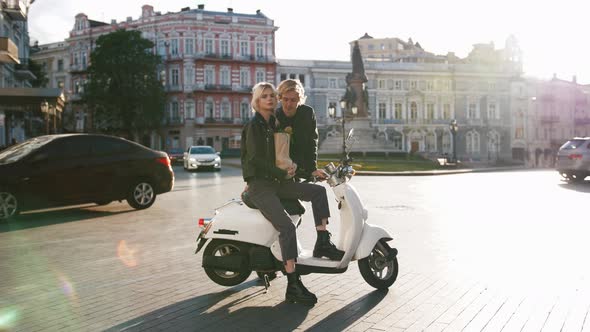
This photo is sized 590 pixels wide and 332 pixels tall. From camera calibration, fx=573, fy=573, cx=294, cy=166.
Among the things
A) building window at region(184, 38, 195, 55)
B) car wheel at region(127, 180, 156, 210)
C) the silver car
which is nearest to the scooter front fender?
car wheel at region(127, 180, 156, 210)

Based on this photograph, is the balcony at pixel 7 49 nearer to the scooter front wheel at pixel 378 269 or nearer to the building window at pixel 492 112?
the scooter front wheel at pixel 378 269

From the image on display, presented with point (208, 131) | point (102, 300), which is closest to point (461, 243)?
point (102, 300)

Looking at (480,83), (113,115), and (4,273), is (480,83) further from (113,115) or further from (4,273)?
(4,273)

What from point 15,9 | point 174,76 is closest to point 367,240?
point 15,9

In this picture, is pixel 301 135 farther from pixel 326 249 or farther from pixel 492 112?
pixel 492 112

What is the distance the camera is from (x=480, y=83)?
3088 inches

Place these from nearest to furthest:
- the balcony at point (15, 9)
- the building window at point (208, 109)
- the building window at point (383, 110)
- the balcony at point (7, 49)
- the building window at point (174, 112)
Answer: the balcony at point (7, 49) → the balcony at point (15, 9) → the building window at point (174, 112) → the building window at point (208, 109) → the building window at point (383, 110)

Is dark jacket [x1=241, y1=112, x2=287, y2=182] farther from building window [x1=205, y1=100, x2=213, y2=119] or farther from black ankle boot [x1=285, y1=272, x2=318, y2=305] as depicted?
building window [x1=205, y1=100, x2=213, y2=119]

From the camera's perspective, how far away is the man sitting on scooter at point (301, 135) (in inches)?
215

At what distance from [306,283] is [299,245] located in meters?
0.67

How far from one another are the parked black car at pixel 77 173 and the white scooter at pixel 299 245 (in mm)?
6743

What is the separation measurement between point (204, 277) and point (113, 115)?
5408 cm

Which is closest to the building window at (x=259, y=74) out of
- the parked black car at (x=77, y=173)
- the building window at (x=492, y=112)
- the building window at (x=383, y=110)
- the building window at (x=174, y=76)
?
the building window at (x=174, y=76)

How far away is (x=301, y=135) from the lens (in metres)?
5.57
